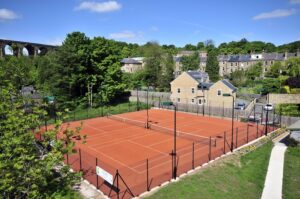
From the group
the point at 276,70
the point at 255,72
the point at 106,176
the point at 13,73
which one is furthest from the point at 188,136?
the point at 255,72

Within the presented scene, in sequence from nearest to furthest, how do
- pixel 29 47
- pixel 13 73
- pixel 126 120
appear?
pixel 13 73
pixel 126 120
pixel 29 47

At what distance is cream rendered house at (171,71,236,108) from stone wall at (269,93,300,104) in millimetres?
6936

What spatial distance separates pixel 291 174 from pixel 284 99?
86.7 ft

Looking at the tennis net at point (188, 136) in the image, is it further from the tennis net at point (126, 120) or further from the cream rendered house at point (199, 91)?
the cream rendered house at point (199, 91)

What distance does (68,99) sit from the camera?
49812mm

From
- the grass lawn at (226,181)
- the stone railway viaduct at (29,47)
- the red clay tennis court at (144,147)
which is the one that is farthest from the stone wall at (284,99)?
the stone railway viaduct at (29,47)

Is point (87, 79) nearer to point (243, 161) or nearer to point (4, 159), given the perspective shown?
point (243, 161)

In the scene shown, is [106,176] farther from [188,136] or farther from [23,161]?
[188,136]

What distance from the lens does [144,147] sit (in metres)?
27.5

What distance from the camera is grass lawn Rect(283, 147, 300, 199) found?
17078 millimetres

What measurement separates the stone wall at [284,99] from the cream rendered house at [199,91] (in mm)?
6936

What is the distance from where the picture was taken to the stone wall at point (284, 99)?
133ft

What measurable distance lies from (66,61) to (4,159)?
40904 millimetres

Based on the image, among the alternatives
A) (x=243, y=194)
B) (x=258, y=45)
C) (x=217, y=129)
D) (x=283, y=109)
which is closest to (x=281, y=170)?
(x=243, y=194)
